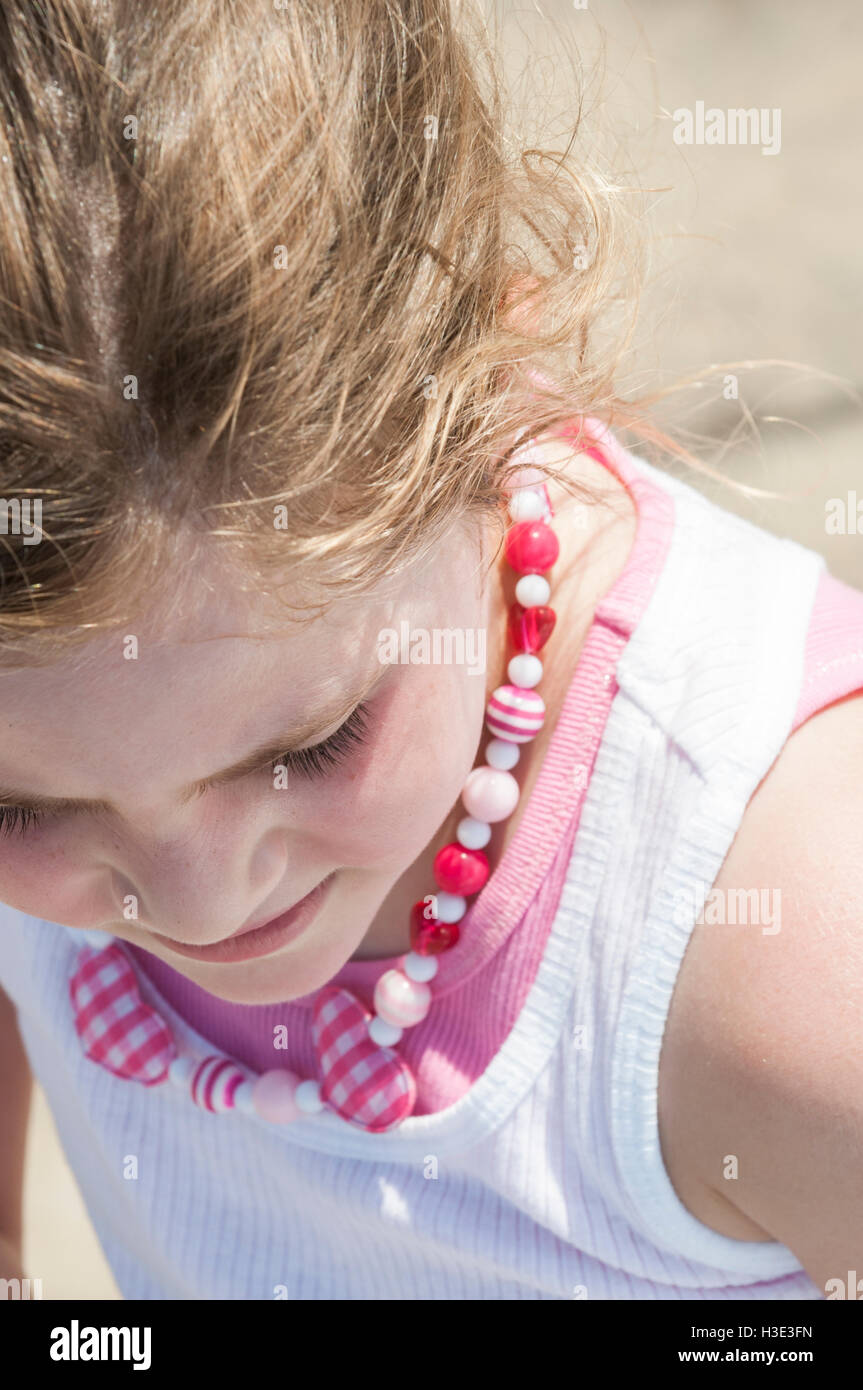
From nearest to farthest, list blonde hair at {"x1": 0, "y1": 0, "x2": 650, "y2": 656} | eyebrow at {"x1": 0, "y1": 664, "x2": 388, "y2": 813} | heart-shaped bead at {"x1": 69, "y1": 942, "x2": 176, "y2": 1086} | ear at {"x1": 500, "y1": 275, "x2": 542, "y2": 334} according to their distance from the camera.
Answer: blonde hair at {"x1": 0, "y1": 0, "x2": 650, "y2": 656} < eyebrow at {"x1": 0, "y1": 664, "x2": 388, "y2": 813} < ear at {"x1": 500, "y1": 275, "x2": 542, "y2": 334} < heart-shaped bead at {"x1": 69, "y1": 942, "x2": 176, "y2": 1086}

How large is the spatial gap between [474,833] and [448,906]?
0.06 metres

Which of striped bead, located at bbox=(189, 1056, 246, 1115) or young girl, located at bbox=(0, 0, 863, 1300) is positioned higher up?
young girl, located at bbox=(0, 0, 863, 1300)

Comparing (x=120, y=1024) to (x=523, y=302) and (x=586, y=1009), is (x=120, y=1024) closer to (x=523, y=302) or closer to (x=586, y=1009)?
(x=586, y=1009)

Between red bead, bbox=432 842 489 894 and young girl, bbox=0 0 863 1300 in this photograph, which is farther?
red bead, bbox=432 842 489 894

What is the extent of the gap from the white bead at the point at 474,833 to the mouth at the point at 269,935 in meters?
0.17

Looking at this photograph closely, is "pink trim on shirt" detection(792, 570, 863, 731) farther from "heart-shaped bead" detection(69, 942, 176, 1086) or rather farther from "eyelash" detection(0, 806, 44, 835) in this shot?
"heart-shaped bead" detection(69, 942, 176, 1086)

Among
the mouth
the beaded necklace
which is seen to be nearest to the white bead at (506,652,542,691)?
the beaded necklace

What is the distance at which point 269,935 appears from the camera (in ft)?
2.85

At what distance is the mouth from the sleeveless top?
189mm

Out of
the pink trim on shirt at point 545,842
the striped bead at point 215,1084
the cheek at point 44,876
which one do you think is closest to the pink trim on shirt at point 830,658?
the pink trim on shirt at point 545,842

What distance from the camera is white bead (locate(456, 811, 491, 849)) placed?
1.02 m

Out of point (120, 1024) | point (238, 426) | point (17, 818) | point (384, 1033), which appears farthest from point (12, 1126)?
point (238, 426)
